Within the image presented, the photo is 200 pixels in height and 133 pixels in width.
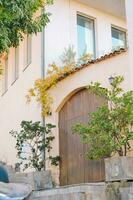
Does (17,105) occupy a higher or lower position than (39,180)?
higher

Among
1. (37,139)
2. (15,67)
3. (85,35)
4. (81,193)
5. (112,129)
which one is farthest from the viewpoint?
(15,67)

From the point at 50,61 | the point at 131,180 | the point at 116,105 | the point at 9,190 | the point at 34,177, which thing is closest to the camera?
the point at 9,190

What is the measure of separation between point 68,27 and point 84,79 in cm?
446

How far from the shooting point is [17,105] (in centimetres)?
1819

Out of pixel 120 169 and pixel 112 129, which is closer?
pixel 120 169

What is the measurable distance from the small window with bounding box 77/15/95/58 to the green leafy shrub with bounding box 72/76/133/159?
676cm

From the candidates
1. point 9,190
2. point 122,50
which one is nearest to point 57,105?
point 122,50

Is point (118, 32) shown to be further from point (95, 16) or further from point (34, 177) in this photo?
point (34, 177)

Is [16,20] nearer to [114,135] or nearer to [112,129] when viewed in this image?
[112,129]

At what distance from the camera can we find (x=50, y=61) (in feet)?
Result: 51.0

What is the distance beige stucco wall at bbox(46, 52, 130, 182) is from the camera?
445 inches

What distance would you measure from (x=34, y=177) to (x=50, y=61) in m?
4.81

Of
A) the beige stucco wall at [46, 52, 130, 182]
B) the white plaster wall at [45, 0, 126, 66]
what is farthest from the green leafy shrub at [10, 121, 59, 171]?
the white plaster wall at [45, 0, 126, 66]

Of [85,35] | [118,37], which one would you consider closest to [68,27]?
[85,35]
